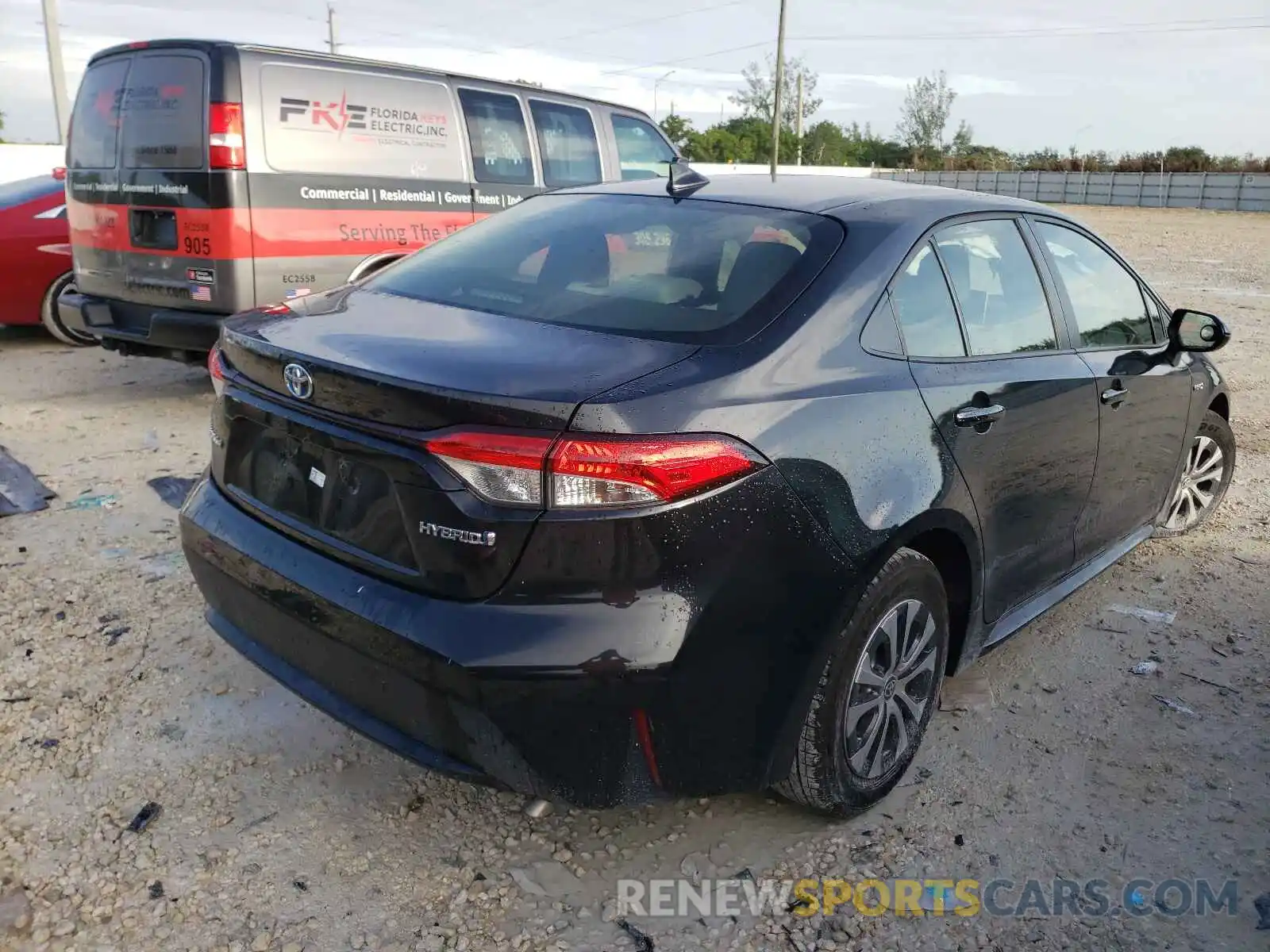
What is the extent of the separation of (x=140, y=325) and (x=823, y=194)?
4764mm

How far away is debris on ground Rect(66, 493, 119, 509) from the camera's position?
4.74 m

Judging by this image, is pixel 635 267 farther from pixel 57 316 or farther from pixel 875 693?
pixel 57 316

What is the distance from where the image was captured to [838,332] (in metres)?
2.49

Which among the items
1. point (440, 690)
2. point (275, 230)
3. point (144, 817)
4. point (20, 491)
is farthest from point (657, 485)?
point (275, 230)

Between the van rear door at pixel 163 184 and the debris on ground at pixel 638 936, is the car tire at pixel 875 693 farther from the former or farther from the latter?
the van rear door at pixel 163 184

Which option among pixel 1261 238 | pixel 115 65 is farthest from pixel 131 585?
pixel 1261 238

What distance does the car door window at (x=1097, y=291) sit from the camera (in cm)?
354

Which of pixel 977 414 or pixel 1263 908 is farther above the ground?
pixel 977 414

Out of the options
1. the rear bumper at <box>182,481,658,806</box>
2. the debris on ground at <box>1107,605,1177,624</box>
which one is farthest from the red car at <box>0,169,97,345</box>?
the debris on ground at <box>1107,605,1177,624</box>

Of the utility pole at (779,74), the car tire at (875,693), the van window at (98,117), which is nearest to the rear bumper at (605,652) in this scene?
the car tire at (875,693)

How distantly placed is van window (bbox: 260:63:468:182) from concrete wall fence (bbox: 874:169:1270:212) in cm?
3576

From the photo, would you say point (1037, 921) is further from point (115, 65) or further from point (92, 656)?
point (115, 65)

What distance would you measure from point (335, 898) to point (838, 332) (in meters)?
1.79

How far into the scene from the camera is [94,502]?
189 inches
